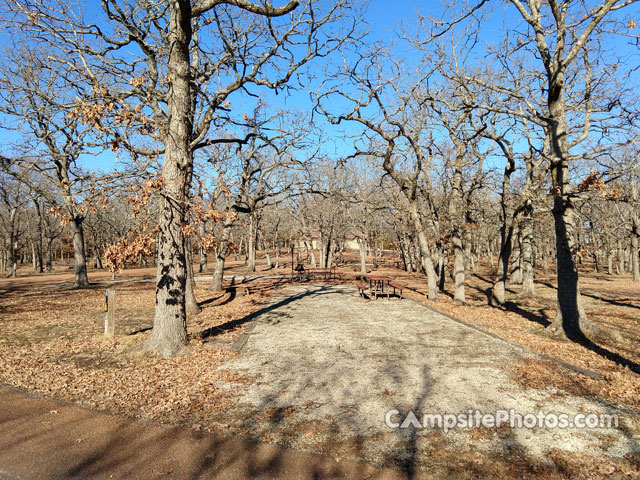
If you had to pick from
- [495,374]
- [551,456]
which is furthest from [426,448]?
[495,374]

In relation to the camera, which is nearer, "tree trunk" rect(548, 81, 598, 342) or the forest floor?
the forest floor

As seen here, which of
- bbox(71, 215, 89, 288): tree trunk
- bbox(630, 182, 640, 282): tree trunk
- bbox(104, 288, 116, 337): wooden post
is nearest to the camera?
bbox(104, 288, 116, 337): wooden post

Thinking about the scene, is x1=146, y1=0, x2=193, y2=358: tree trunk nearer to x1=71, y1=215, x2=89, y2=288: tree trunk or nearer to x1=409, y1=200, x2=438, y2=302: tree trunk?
x1=409, y1=200, x2=438, y2=302: tree trunk

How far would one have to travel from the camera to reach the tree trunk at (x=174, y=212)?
717 centimetres

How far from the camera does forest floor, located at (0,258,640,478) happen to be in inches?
155

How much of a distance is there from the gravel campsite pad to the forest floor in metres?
0.03

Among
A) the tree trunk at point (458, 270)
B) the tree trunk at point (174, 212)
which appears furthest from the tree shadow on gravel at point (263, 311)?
the tree trunk at point (458, 270)

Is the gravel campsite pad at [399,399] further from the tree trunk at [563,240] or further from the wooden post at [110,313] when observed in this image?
the wooden post at [110,313]

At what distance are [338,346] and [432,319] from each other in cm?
429

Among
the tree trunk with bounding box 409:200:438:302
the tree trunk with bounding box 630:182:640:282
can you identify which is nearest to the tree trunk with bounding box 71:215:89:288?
the tree trunk with bounding box 409:200:438:302

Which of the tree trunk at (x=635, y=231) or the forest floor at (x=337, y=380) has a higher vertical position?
the tree trunk at (x=635, y=231)

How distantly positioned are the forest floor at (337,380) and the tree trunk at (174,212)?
1.81 feet

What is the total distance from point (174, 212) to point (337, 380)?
4496mm

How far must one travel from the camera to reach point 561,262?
889 cm
